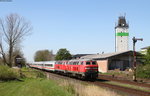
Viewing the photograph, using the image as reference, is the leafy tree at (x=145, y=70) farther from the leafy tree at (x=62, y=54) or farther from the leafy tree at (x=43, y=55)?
the leafy tree at (x=43, y=55)

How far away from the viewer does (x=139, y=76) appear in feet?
108

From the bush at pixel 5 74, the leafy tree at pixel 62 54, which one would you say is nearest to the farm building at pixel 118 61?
the bush at pixel 5 74

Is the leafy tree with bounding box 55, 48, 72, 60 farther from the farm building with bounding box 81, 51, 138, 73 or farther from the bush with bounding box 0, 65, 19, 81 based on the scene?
the bush with bounding box 0, 65, 19, 81

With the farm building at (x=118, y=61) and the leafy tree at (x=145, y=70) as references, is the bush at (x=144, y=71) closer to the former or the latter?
the leafy tree at (x=145, y=70)

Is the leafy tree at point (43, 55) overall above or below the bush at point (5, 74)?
above

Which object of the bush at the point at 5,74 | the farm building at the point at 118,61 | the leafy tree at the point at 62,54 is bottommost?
the bush at the point at 5,74

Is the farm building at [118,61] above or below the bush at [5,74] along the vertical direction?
above

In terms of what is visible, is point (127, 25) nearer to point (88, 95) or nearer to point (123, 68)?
point (123, 68)

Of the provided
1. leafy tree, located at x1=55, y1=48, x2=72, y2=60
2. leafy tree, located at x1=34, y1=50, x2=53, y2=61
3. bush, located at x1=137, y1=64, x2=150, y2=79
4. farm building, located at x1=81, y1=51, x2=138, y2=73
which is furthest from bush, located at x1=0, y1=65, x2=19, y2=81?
leafy tree, located at x1=34, y1=50, x2=53, y2=61

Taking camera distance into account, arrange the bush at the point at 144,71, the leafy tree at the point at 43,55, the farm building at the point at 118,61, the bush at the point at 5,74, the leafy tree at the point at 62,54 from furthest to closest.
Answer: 1. the leafy tree at the point at 43,55
2. the leafy tree at the point at 62,54
3. the farm building at the point at 118,61
4. the bush at the point at 144,71
5. the bush at the point at 5,74

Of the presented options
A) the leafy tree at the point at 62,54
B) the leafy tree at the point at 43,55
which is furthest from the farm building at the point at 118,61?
the leafy tree at the point at 43,55

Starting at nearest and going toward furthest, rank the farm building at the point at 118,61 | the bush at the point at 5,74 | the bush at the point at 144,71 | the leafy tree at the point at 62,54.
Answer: the bush at the point at 5,74 → the bush at the point at 144,71 → the farm building at the point at 118,61 → the leafy tree at the point at 62,54

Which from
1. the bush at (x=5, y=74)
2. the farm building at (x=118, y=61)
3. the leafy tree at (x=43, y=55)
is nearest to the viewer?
the bush at (x=5, y=74)

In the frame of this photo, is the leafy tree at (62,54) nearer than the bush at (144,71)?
No
